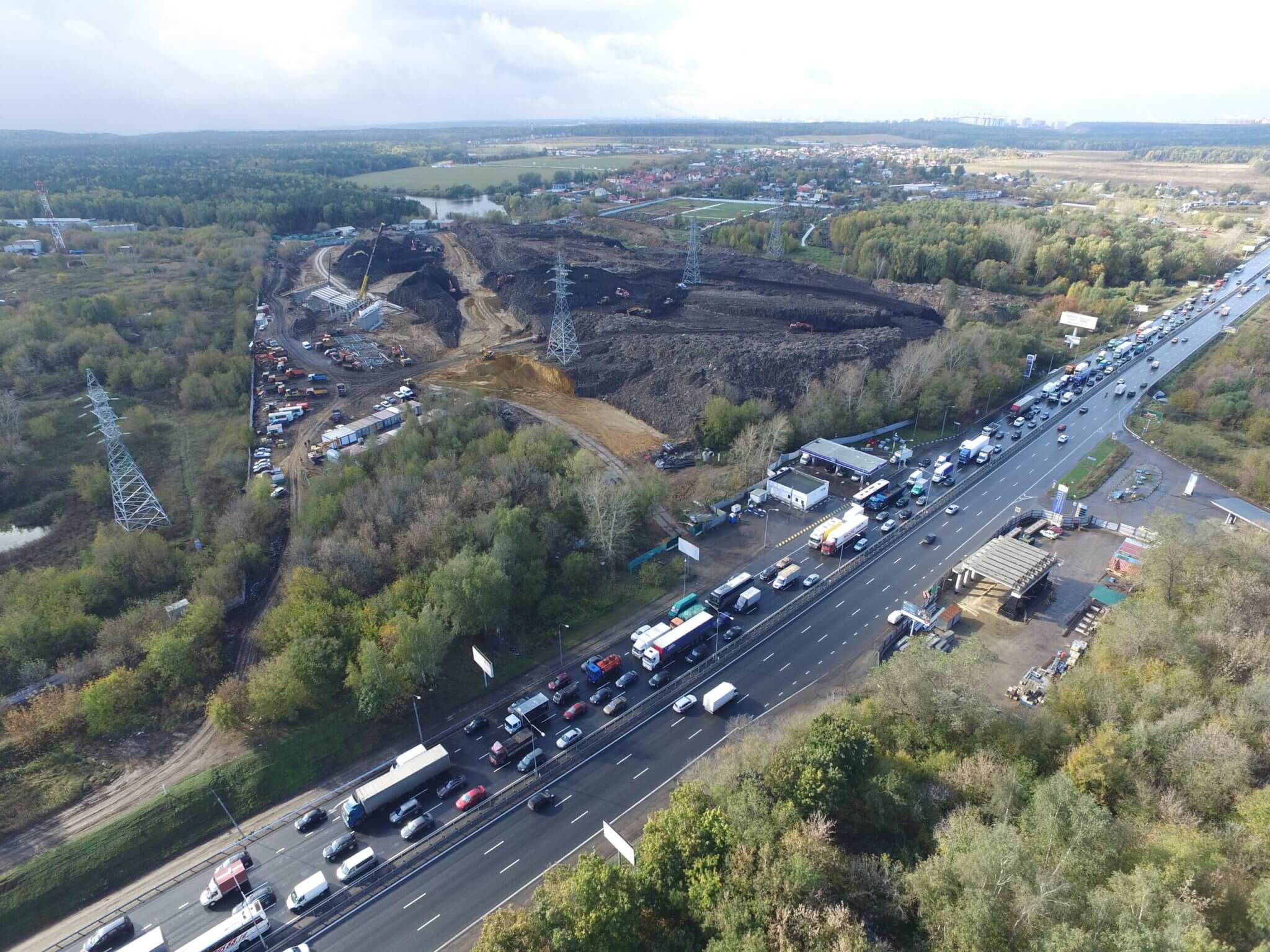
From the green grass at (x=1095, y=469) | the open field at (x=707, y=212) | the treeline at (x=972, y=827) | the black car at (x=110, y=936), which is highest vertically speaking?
the open field at (x=707, y=212)

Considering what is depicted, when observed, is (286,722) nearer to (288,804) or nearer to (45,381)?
(288,804)

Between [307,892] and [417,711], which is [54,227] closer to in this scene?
[417,711]

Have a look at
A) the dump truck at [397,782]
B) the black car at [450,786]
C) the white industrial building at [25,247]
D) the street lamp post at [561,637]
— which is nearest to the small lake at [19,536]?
the dump truck at [397,782]

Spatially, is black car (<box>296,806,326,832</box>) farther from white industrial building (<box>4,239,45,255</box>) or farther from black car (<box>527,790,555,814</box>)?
white industrial building (<box>4,239,45,255</box>)

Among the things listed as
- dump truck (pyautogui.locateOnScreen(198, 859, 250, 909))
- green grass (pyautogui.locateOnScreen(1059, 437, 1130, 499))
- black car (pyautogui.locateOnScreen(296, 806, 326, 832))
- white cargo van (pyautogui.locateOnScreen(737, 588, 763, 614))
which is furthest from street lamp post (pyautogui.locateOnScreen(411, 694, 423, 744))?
green grass (pyautogui.locateOnScreen(1059, 437, 1130, 499))

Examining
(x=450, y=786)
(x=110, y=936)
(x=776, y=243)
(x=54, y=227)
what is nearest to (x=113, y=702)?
(x=110, y=936)

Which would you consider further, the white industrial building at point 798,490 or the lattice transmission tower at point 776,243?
the lattice transmission tower at point 776,243

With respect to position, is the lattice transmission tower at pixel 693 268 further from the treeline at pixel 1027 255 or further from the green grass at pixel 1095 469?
the green grass at pixel 1095 469

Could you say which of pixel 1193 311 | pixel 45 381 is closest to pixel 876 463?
pixel 1193 311
